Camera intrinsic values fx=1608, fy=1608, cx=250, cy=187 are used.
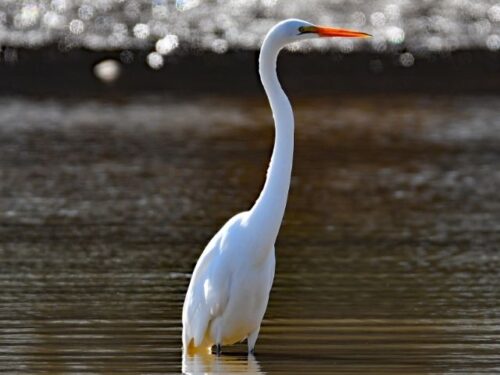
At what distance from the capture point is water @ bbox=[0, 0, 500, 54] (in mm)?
38969

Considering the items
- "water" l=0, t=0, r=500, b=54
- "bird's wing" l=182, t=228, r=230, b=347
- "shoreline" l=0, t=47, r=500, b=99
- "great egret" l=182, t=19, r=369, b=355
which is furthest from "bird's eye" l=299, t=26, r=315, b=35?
"water" l=0, t=0, r=500, b=54

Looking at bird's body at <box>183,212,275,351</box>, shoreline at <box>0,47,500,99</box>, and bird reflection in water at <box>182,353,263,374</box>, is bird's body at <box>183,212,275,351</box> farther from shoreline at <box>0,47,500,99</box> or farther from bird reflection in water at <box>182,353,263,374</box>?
shoreline at <box>0,47,500,99</box>

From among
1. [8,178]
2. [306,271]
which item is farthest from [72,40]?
[306,271]

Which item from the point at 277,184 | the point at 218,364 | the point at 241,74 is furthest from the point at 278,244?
the point at 241,74

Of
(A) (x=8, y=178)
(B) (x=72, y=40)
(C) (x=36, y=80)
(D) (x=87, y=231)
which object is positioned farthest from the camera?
(B) (x=72, y=40)

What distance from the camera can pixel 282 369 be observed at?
8766mm

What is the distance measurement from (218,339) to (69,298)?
2.09m

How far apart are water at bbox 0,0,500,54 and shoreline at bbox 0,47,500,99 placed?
959 millimetres

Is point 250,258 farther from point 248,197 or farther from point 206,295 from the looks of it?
point 248,197

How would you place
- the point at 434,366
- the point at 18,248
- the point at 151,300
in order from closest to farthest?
the point at 434,366 < the point at 151,300 < the point at 18,248

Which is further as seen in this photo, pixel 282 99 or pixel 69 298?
pixel 69 298

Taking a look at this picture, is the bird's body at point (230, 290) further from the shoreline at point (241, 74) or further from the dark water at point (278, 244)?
the shoreline at point (241, 74)

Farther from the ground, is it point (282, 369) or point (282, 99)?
point (282, 99)

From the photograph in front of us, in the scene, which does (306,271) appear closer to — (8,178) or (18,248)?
(18,248)
